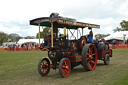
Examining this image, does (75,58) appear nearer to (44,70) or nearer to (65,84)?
(44,70)

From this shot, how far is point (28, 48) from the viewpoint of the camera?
111ft

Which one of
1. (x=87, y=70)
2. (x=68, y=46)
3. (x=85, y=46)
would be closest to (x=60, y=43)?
(x=68, y=46)

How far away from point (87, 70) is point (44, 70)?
6.28ft

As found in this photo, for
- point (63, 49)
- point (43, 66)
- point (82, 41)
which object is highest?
point (82, 41)

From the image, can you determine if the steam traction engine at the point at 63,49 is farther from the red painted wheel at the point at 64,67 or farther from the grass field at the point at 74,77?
the grass field at the point at 74,77

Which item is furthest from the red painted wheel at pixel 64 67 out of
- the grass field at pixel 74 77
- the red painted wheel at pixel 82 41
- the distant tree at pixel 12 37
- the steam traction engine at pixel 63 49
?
the distant tree at pixel 12 37

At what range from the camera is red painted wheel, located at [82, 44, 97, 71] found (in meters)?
7.41

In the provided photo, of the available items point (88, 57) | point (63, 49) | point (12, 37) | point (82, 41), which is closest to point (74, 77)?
point (63, 49)

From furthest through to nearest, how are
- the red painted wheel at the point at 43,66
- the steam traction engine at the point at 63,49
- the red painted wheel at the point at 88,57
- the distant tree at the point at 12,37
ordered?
the distant tree at the point at 12,37
the red painted wheel at the point at 88,57
the red painted wheel at the point at 43,66
the steam traction engine at the point at 63,49

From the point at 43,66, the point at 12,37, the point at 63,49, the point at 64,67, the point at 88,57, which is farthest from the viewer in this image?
the point at 12,37

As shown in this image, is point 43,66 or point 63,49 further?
point 63,49

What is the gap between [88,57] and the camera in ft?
25.7

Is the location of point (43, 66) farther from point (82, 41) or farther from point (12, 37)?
point (12, 37)

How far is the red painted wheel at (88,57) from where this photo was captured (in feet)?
24.3
